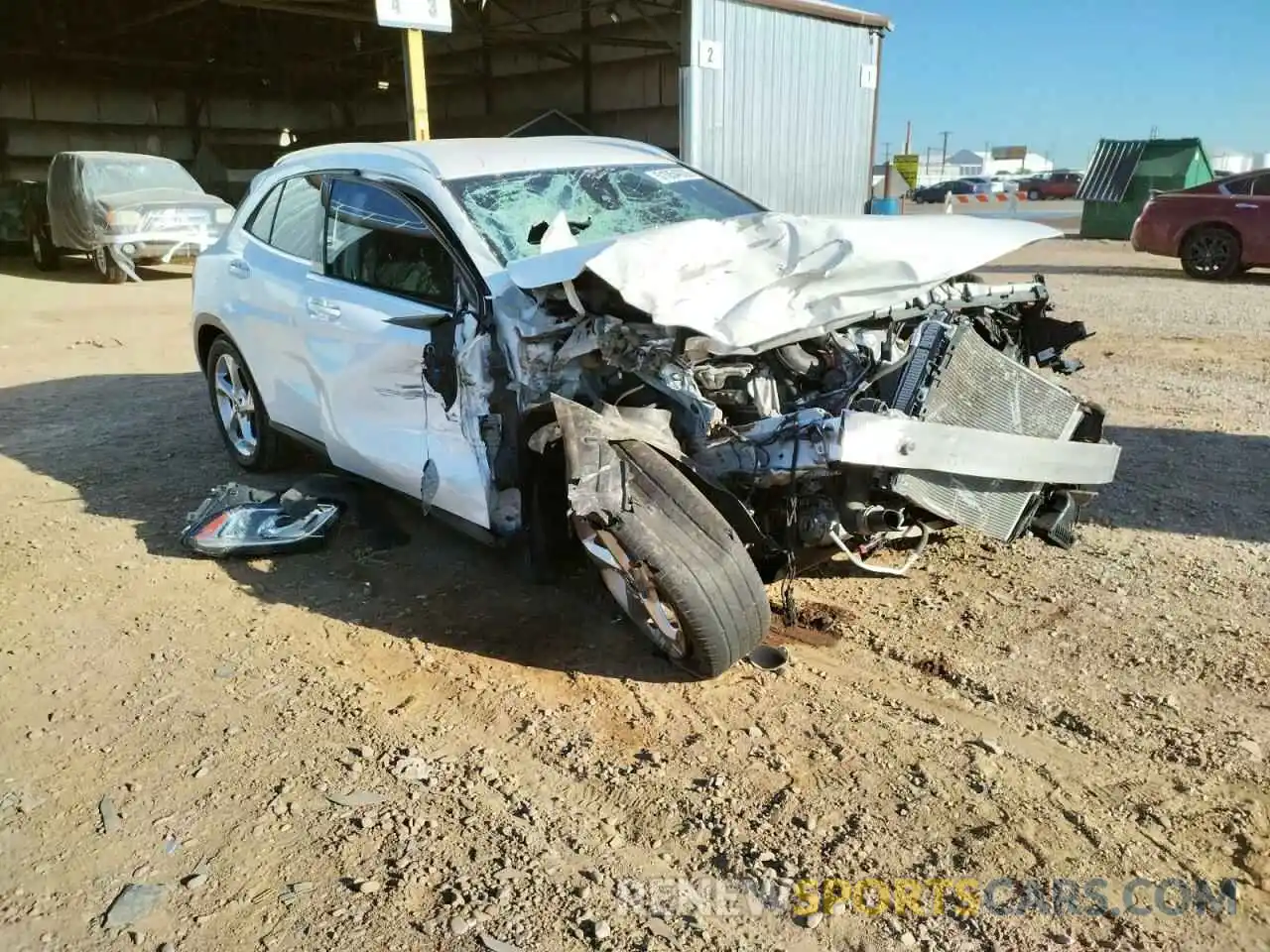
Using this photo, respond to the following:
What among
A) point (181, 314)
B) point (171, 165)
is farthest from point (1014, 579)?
point (171, 165)

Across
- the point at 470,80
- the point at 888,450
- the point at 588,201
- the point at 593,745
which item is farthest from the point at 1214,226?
the point at 470,80

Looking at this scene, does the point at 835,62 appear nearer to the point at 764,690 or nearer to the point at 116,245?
the point at 116,245

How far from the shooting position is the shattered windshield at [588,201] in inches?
163

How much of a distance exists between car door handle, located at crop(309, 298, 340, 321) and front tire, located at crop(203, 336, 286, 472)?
3.27ft

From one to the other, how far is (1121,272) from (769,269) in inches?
543

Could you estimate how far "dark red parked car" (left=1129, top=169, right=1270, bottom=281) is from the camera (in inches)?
523

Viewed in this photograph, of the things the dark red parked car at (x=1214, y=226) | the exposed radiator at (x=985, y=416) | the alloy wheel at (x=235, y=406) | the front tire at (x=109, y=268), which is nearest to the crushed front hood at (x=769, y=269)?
the exposed radiator at (x=985, y=416)

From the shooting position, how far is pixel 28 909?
8.32 feet

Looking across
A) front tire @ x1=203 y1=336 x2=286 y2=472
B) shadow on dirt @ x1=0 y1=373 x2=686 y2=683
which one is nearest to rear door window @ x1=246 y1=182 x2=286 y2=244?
front tire @ x1=203 y1=336 x2=286 y2=472

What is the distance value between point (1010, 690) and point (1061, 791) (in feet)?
1.88

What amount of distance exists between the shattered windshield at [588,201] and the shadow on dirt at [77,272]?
12.9 meters

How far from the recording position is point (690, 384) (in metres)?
3.53

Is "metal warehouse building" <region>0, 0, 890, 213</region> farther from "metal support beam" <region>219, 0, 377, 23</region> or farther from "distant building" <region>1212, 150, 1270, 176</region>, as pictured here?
"distant building" <region>1212, 150, 1270, 176</region>

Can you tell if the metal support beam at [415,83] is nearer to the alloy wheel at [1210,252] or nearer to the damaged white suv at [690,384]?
the damaged white suv at [690,384]
